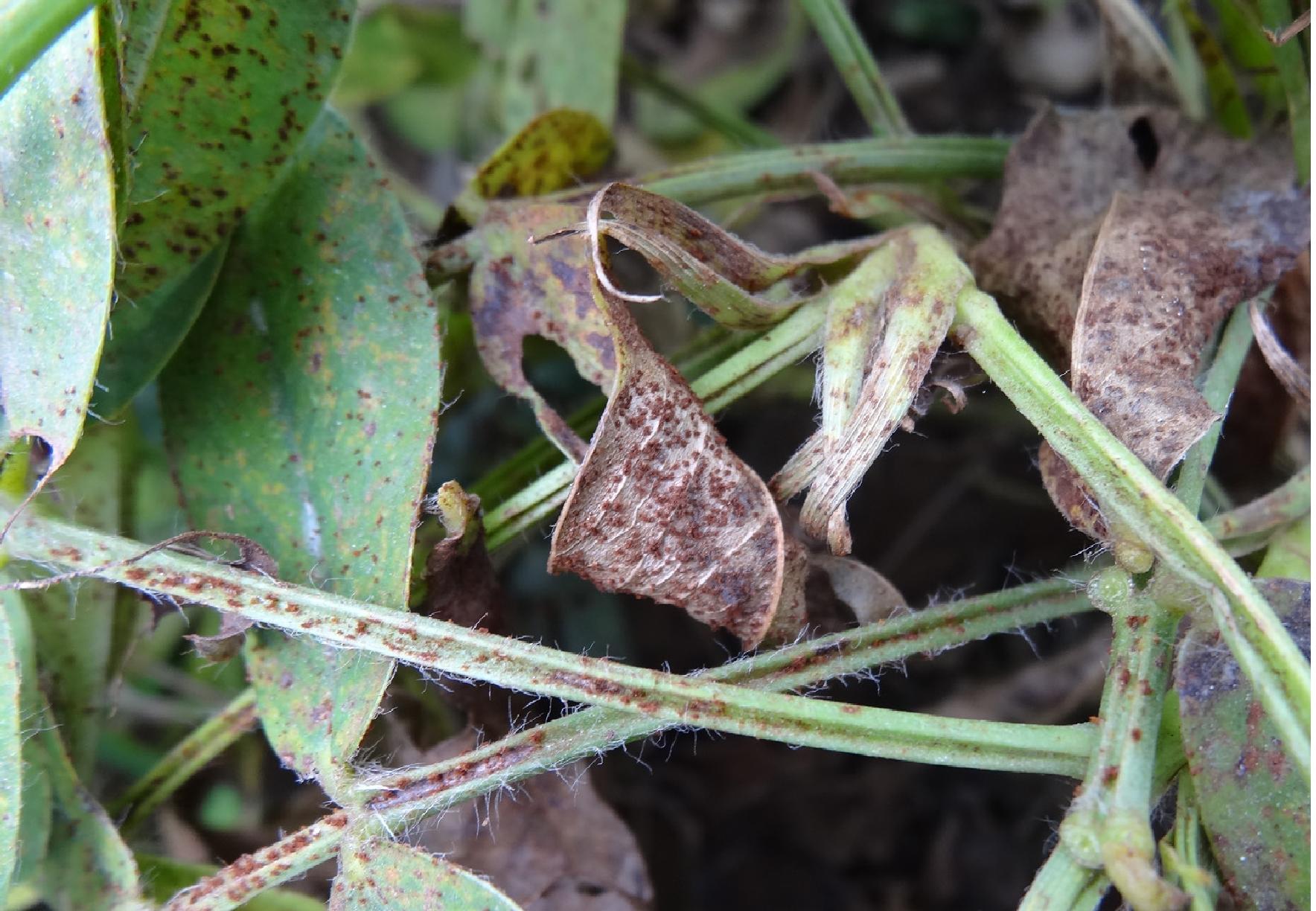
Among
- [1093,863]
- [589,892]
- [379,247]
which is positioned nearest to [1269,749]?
[1093,863]

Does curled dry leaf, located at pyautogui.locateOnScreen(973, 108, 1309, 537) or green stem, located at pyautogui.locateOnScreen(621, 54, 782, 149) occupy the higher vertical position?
green stem, located at pyautogui.locateOnScreen(621, 54, 782, 149)

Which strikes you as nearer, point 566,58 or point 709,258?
point 709,258

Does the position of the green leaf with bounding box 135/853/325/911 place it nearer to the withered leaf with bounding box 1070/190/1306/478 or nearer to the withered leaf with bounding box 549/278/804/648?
the withered leaf with bounding box 549/278/804/648

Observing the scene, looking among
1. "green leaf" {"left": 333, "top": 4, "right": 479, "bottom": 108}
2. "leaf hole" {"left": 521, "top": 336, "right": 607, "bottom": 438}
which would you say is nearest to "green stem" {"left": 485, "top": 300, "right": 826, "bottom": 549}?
"leaf hole" {"left": 521, "top": 336, "right": 607, "bottom": 438}

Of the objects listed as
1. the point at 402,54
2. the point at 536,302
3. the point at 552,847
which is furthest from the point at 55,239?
the point at 402,54

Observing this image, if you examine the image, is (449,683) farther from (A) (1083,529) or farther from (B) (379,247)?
(A) (1083,529)

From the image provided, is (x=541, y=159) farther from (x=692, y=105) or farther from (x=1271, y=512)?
(x=1271, y=512)

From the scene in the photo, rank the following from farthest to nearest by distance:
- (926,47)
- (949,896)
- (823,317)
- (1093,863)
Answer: (926,47) < (949,896) < (823,317) < (1093,863)
